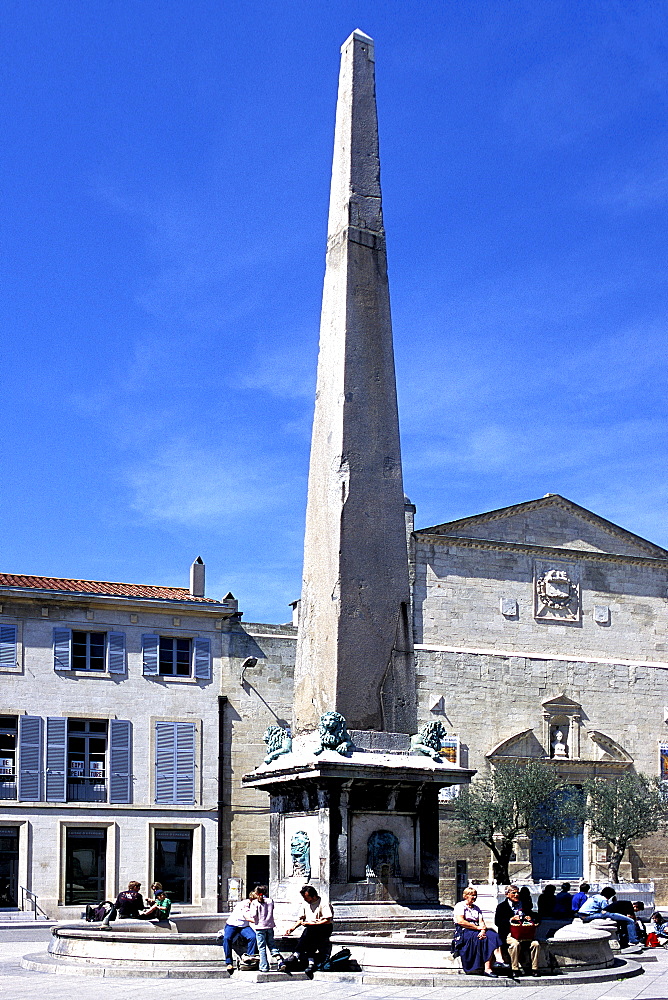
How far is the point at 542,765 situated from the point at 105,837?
11.8 m

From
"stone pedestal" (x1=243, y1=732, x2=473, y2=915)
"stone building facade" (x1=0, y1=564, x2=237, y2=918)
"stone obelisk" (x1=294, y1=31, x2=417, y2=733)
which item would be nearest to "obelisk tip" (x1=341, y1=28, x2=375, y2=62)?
"stone obelisk" (x1=294, y1=31, x2=417, y2=733)

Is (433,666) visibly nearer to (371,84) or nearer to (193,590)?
(193,590)

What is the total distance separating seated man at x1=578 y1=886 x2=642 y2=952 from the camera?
54.4 feet

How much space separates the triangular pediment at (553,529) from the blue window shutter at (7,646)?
36.9 feet

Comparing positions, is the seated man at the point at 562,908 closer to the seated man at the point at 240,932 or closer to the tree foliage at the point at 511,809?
the seated man at the point at 240,932

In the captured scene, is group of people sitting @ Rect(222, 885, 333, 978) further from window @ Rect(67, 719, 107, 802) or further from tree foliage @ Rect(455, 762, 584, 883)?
tree foliage @ Rect(455, 762, 584, 883)

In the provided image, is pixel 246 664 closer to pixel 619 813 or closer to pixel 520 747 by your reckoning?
pixel 520 747

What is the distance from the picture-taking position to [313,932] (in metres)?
11.7

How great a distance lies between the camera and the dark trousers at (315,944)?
38.3 ft

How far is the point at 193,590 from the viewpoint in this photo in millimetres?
34094

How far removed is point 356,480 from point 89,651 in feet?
60.1

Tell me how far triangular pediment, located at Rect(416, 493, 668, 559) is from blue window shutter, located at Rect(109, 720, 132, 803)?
9718mm

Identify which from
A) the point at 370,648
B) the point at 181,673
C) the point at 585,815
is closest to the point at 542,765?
the point at 585,815

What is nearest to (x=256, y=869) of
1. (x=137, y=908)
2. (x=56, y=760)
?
(x=56, y=760)
